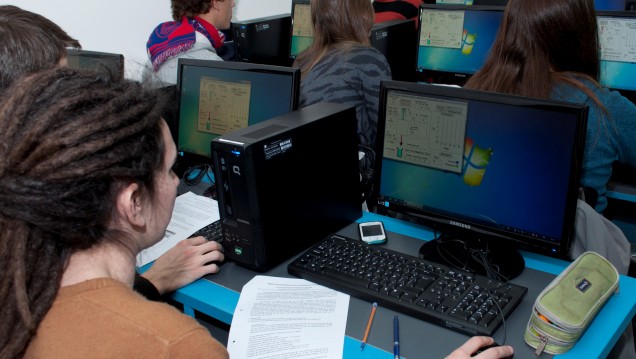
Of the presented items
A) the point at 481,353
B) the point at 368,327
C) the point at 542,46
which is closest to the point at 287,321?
the point at 368,327

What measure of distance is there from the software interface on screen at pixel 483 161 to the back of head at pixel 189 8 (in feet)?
6.25

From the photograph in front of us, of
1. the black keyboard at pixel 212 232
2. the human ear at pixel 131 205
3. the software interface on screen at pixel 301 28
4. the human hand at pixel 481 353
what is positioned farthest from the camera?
the software interface on screen at pixel 301 28

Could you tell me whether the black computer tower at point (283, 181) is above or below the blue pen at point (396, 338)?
above

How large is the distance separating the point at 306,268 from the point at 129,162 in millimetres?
610

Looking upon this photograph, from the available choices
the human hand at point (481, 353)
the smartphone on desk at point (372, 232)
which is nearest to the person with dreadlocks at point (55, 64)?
the smartphone on desk at point (372, 232)

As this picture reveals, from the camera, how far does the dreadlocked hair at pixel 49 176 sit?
784 millimetres

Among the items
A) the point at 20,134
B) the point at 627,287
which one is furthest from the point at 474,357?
the point at 20,134

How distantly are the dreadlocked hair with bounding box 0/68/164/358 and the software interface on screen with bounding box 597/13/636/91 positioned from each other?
2.42 meters

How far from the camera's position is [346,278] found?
1.33 metres

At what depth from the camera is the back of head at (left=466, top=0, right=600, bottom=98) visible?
1775 mm

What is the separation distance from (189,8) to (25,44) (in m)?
1.56

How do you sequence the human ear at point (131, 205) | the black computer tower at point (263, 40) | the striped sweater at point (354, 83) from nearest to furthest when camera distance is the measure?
the human ear at point (131, 205) < the striped sweater at point (354, 83) < the black computer tower at point (263, 40)

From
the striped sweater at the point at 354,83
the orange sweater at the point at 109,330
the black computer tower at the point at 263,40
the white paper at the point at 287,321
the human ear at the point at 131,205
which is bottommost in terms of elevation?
the white paper at the point at 287,321

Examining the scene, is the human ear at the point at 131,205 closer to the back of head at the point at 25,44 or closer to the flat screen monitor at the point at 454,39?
the back of head at the point at 25,44
